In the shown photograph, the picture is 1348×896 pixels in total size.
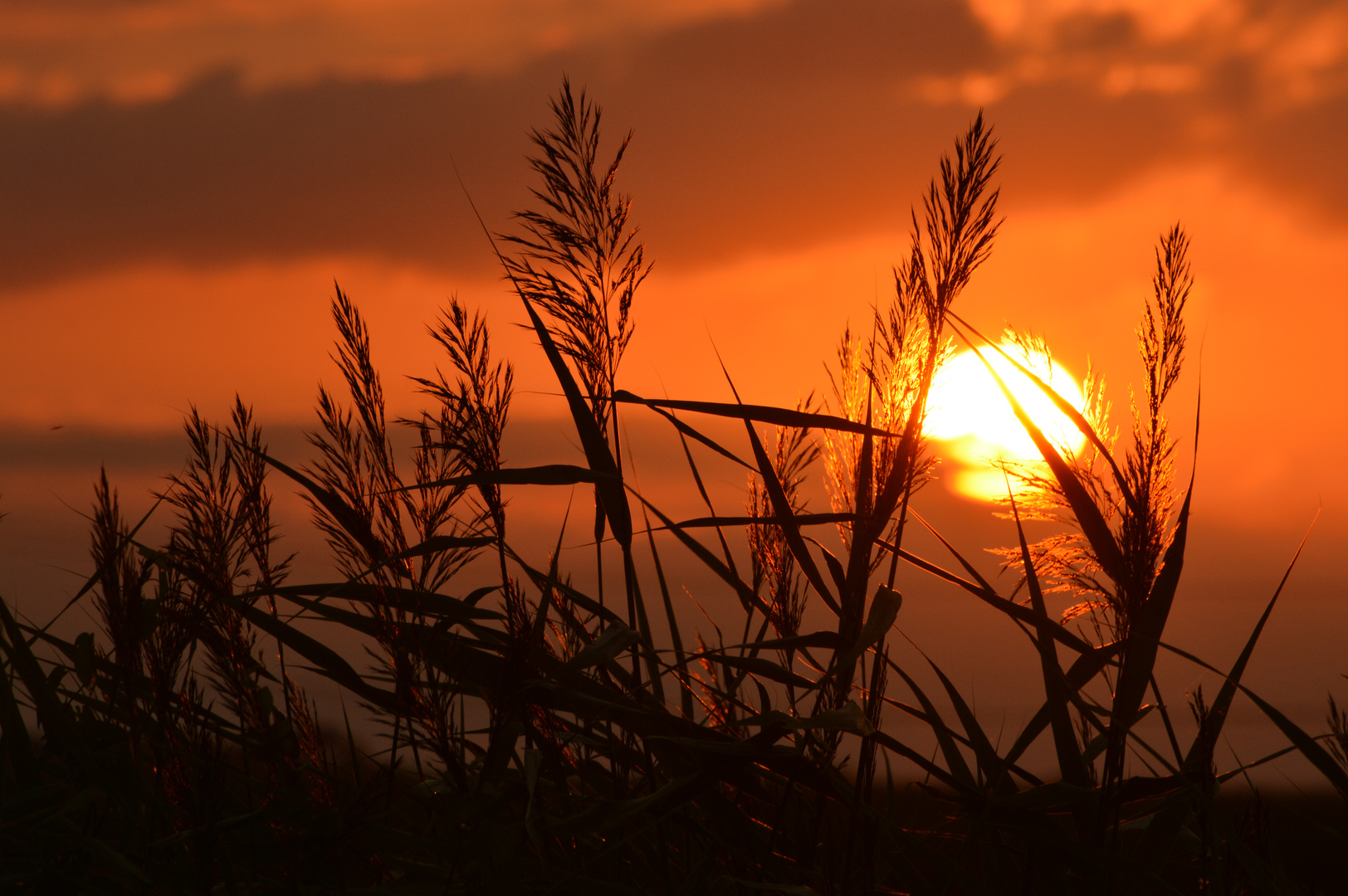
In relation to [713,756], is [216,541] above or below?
above

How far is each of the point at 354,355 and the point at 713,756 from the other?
0.74 metres

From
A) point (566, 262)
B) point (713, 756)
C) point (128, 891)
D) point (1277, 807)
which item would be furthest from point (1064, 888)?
point (128, 891)

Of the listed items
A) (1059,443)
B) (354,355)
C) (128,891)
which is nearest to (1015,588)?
(1059,443)

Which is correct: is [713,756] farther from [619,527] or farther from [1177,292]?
[1177,292]

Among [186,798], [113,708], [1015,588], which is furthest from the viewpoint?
[1015,588]

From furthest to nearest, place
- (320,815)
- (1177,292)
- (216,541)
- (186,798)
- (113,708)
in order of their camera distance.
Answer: (113,708) < (1177,292) < (216,541) < (320,815) < (186,798)

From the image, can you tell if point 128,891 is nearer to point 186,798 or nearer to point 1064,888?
point 186,798

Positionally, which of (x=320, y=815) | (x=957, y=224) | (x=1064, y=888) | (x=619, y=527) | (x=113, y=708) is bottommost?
(x=1064, y=888)

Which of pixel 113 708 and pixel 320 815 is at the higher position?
pixel 113 708

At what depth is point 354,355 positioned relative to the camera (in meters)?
1.38

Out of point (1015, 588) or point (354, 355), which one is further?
point (1015, 588)

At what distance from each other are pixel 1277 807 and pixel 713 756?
1.04 meters

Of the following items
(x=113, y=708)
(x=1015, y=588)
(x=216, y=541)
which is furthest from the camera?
(x=1015, y=588)

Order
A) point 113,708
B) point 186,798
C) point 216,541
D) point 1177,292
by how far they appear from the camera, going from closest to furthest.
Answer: point 186,798 → point 216,541 → point 1177,292 → point 113,708
